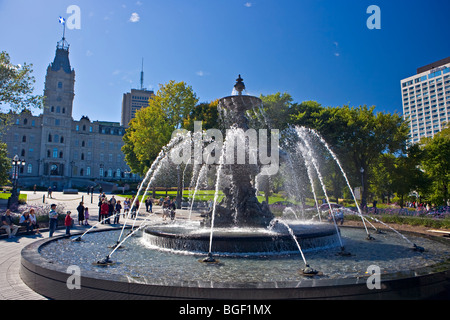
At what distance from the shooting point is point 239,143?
12.5m

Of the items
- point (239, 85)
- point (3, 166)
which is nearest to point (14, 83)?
point (3, 166)

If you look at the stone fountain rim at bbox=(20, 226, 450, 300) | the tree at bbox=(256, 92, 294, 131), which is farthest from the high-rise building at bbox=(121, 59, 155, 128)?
the stone fountain rim at bbox=(20, 226, 450, 300)

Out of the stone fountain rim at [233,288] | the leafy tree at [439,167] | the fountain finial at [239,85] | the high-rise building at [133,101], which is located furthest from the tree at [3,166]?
the high-rise building at [133,101]

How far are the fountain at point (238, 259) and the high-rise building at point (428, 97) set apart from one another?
504 feet

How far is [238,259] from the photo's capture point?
8367 mm

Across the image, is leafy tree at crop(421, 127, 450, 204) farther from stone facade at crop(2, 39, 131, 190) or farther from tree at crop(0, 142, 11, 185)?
stone facade at crop(2, 39, 131, 190)

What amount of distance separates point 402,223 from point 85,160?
89.1 m

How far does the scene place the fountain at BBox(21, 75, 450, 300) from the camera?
4.97 m

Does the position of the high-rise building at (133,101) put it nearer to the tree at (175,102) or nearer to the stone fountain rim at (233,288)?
the tree at (175,102)

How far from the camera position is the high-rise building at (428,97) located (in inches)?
5556

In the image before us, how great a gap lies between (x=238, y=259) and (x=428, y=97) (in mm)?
181285

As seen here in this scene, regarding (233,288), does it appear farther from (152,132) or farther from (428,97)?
(428,97)
